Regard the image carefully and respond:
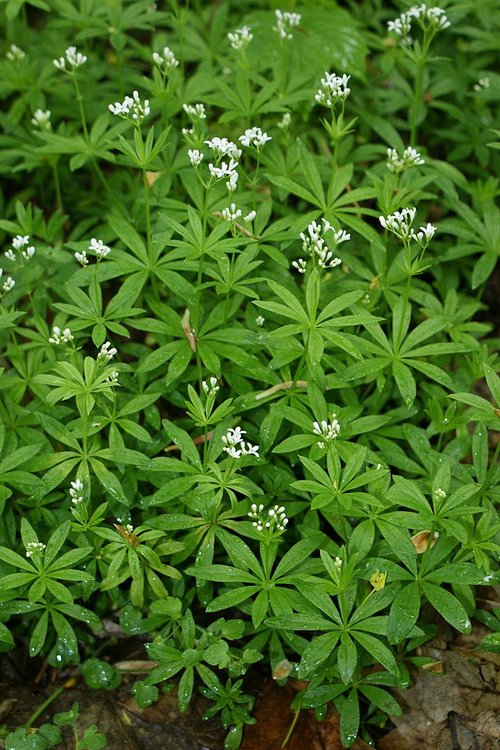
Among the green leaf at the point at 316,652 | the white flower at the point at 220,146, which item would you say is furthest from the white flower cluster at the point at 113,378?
the green leaf at the point at 316,652

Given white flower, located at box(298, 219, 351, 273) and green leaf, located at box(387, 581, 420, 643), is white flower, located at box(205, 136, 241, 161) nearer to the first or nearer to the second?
white flower, located at box(298, 219, 351, 273)

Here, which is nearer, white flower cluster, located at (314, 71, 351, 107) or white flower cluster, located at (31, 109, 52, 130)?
white flower cluster, located at (314, 71, 351, 107)

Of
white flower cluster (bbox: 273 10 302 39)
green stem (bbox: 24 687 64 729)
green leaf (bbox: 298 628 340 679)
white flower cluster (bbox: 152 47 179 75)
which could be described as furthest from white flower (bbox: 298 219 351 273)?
green stem (bbox: 24 687 64 729)

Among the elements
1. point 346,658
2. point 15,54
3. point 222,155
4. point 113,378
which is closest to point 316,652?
point 346,658

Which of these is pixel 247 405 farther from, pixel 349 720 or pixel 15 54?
pixel 15 54

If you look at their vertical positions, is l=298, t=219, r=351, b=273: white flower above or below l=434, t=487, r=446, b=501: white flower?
above

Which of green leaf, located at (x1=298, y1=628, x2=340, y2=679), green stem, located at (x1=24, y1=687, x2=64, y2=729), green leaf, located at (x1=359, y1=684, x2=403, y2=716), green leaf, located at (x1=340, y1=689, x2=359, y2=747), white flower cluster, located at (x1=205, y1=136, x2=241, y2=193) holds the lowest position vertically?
green stem, located at (x1=24, y1=687, x2=64, y2=729)
